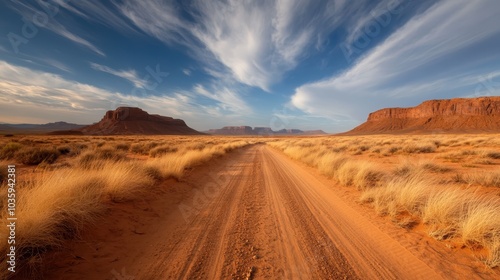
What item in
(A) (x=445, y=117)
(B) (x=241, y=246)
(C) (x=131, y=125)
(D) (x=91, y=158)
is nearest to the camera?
(B) (x=241, y=246)

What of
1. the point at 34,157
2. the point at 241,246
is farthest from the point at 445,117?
the point at 34,157

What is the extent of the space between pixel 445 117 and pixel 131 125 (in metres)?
201

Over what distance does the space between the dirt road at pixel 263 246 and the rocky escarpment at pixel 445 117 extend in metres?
143

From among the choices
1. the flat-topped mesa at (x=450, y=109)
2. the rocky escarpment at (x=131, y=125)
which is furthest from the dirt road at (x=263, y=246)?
the flat-topped mesa at (x=450, y=109)

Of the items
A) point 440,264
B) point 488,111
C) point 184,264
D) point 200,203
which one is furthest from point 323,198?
point 488,111

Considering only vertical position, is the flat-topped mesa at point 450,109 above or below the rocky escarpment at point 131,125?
above

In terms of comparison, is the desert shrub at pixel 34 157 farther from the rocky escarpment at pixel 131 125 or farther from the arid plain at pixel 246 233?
the rocky escarpment at pixel 131 125

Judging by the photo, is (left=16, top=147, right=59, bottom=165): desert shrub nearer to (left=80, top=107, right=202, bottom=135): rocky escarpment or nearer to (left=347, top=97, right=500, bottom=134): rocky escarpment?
(left=80, top=107, right=202, bottom=135): rocky escarpment

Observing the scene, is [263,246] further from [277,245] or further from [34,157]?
[34,157]

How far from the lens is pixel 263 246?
3.43 meters

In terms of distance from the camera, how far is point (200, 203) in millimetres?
5707

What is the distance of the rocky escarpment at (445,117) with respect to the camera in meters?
108

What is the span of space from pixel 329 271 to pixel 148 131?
146065mm

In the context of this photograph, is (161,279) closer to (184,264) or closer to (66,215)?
(184,264)
